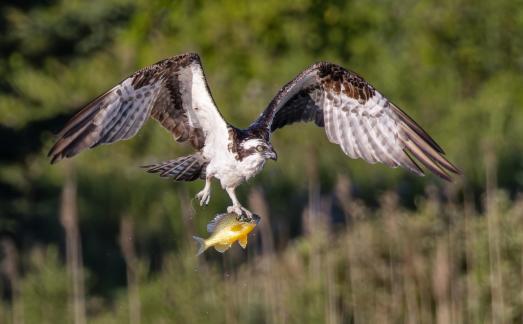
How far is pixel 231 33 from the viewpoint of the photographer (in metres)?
25.0

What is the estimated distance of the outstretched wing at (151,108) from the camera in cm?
1138

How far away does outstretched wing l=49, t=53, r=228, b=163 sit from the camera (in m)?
11.4

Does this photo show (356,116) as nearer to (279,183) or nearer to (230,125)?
(230,125)

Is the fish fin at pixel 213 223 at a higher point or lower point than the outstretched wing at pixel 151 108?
lower

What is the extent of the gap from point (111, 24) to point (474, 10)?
7187 mm

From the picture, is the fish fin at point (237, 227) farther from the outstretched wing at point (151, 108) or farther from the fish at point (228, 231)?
the outstretched wing at point (151, 108)

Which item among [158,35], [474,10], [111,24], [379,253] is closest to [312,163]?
[379,253]

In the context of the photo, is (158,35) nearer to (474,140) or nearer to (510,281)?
(474,140)

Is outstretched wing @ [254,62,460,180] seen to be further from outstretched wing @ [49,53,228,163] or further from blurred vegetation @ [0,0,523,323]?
blurred vegetation @ [0,0,523,323]

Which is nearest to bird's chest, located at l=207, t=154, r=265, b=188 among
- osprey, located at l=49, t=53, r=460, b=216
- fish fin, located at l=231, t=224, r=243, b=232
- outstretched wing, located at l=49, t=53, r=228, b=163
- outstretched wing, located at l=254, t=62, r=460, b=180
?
osprey, located at l=49, t=53, r=460, b=216

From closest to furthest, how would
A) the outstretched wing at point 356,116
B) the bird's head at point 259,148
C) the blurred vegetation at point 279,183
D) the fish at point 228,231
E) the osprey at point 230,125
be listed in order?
the fish at point 228,231 < the bird's head at point 259,148 < the osprey at point 230,125 < the outstretched wing at point 356,116 < the blurred vegetation at point 279,183

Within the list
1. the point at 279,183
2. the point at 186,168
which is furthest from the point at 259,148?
the point at 279,183

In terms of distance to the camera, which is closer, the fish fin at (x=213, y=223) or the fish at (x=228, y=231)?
the fish at (x=228, y=231)

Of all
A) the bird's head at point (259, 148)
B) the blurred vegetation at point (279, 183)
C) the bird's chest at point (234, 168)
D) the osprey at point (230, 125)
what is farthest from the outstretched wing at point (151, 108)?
the blurred vegetation at point (279, 183)
